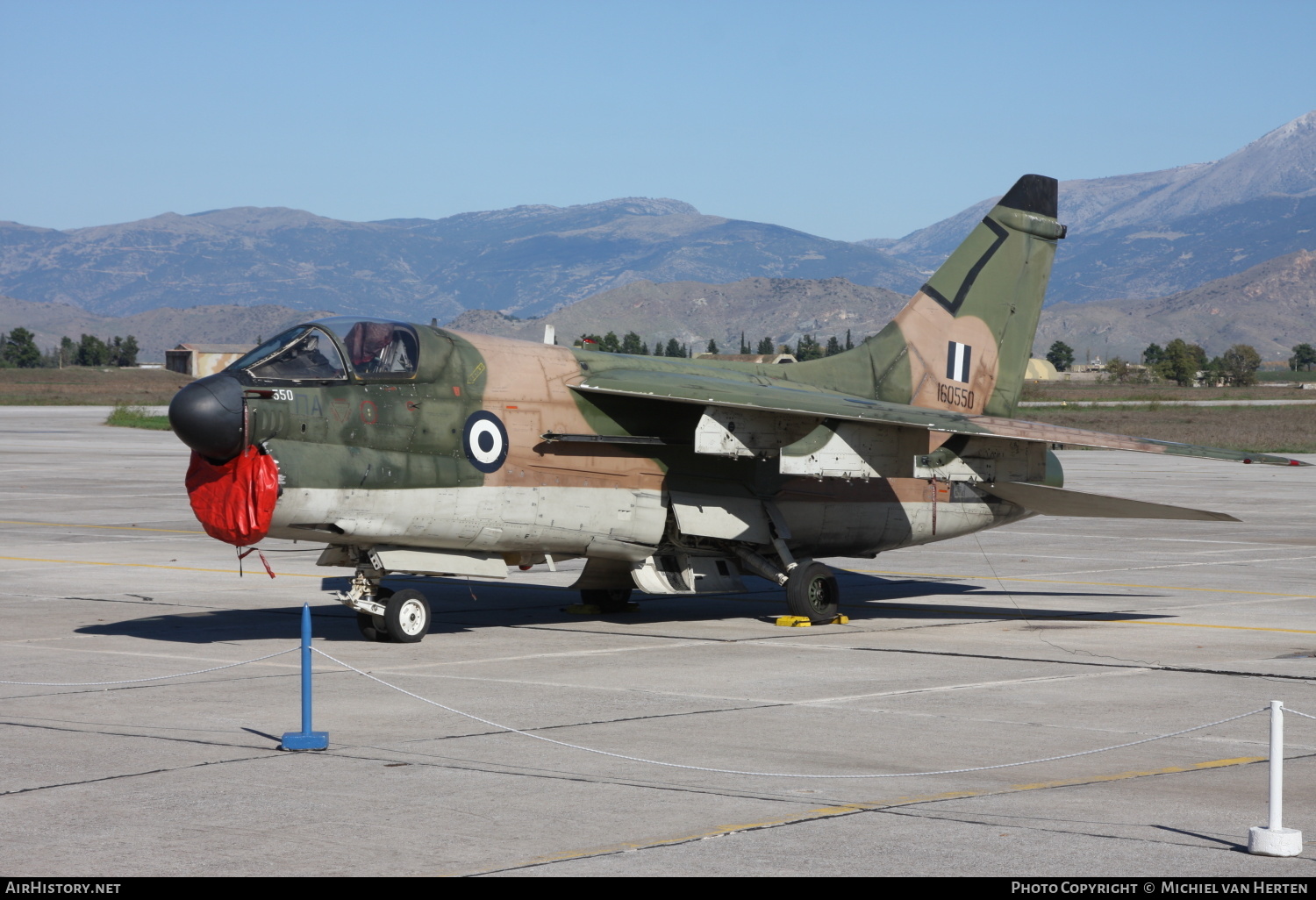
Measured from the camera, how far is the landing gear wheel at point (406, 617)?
14891 millimetres

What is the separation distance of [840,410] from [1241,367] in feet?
599

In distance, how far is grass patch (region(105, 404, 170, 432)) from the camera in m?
69.6

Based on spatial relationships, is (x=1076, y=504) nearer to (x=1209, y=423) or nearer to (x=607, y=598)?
(x=607, y=598)

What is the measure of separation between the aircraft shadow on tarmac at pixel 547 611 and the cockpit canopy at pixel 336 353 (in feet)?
9.94

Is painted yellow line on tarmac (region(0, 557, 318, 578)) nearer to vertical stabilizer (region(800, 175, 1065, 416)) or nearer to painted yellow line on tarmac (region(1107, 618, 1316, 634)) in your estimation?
vertical stabilizer (region(800, 175, 1065, 416))

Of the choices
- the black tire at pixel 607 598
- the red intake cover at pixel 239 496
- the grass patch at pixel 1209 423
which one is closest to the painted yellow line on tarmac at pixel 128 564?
the black tire at pixel 607 598

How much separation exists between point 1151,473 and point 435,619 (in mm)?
33676

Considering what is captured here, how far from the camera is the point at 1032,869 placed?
280 inches

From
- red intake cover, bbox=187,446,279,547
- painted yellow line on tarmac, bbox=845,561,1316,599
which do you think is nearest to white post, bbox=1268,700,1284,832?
red intake cover, bbox=187,446,279,547

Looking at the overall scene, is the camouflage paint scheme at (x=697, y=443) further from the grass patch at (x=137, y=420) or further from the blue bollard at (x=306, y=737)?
the grass patch at (x=137, y=420)

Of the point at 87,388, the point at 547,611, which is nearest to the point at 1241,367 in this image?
the point at 87,388

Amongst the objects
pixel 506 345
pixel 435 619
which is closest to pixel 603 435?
pixel 506 345

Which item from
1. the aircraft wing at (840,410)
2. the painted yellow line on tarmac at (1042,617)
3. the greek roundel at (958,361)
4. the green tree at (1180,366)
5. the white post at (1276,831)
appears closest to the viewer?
the white post at (1276,831)

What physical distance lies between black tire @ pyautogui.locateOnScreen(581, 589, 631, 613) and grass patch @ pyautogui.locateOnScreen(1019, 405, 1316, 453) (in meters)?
39.7
